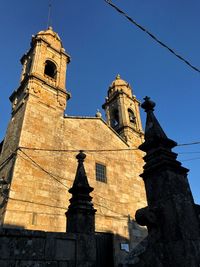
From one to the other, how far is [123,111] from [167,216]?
62.7 ft

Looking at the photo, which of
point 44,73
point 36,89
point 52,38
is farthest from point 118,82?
point 36,89

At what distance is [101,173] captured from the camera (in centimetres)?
1529

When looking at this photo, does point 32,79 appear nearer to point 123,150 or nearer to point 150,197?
point 123,150

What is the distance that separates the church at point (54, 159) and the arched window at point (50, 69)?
0.08m

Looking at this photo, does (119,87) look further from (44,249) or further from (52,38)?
(44,249)

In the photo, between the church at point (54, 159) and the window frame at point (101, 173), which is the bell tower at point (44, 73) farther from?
the window frame at point (101, 173)

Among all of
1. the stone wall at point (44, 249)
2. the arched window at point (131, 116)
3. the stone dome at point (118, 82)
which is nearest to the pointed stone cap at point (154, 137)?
the stone wall at point (44, 249)

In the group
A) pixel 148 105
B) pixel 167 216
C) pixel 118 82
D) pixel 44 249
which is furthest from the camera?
pixel 118 82

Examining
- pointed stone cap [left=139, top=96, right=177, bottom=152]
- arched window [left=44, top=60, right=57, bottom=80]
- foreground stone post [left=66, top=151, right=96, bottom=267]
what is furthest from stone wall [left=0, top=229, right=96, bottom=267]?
arched window [left=44, top=60, right=57, bottom=80]

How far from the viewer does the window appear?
1492cm

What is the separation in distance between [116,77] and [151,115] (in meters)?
23.7

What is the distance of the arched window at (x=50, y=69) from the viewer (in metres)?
18.1

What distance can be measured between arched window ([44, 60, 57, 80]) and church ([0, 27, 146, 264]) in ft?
0.25

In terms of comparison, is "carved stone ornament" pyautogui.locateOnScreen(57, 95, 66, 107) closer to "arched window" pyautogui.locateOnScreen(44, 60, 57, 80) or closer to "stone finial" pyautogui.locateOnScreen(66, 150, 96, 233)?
"arched window" pyautogui.locateOnScreen(44, 60, 57, 80)
